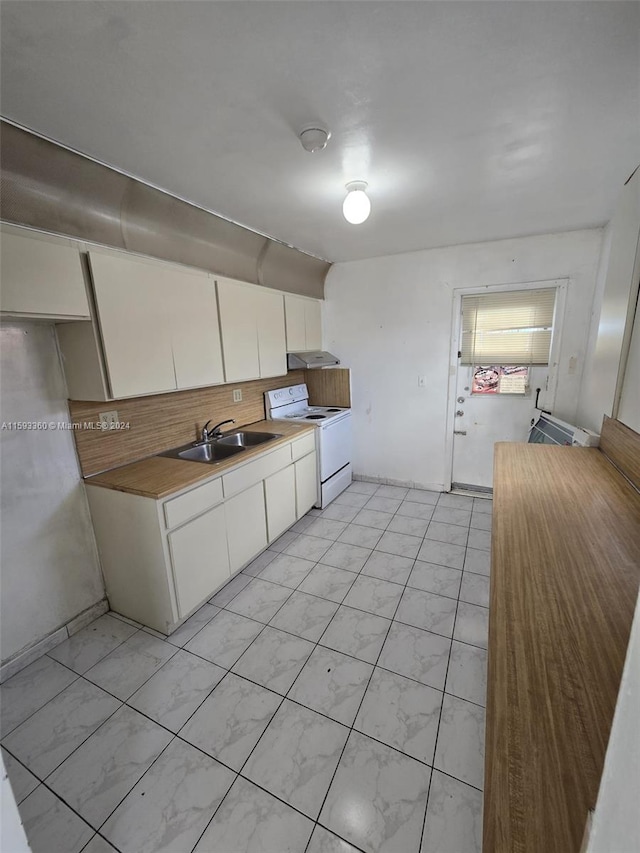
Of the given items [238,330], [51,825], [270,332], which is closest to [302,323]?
[270,332]

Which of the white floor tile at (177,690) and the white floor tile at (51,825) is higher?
the white floor tile at (177,690)

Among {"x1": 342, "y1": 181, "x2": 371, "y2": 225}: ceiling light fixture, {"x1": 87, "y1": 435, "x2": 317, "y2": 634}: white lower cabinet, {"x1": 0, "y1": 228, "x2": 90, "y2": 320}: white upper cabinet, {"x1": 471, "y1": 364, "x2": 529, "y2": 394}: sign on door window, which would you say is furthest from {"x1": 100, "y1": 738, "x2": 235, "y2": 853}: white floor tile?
{"x1": 471, "y1": 364, "x2": 529, "y2": 394}: sign on door window

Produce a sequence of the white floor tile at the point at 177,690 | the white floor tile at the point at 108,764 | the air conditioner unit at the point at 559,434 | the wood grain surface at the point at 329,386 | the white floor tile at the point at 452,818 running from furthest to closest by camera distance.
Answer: the wood grain surface at the point at 329,386, the air conditioner unit at the point at 559,434, the white floor tile at the point at 177,690, the white floor tile at the point at 108,764, the white floor tile at the point at 452,818

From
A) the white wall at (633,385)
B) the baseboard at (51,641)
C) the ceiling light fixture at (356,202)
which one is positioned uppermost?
the ceiling light fixture at (356,202)

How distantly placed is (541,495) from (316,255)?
3013mm

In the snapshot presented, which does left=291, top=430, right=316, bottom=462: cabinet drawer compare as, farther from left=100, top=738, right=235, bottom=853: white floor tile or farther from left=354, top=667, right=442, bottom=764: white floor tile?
left=100, top=738, right=235, bottom=853: white floor tile

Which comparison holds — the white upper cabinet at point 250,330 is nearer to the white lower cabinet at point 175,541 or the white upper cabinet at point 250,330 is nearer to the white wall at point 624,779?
the white lower cabinet at point 175,541

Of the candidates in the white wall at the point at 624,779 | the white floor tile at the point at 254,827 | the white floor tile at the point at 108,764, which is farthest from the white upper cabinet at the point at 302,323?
the white wall at the point at 624,779

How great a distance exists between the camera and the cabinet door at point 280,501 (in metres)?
2.76

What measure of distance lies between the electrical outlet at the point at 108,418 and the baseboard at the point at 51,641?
110 centimetres

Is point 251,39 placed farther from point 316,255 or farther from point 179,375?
point 316,255

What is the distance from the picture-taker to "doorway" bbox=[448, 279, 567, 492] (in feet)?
10.5

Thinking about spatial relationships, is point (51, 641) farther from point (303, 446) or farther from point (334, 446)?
point (334, 446)

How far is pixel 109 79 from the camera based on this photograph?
3.88ft
